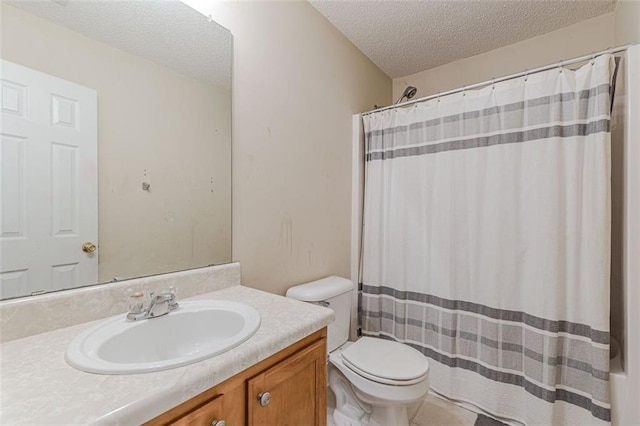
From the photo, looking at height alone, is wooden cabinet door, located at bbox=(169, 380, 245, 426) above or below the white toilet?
above

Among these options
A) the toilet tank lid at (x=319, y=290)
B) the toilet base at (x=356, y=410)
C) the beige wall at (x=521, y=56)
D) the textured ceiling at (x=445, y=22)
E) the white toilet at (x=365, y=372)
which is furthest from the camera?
the beige wall at (x=521, y=56)

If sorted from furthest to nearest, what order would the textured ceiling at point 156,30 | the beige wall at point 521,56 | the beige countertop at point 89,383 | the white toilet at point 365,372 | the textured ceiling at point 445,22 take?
the beige wall at point 521,56, the textured ceiling at point 445,22, the white toilet at point 365,372, the textured ceiling at point 156,30, the beige countertop at point 89,383

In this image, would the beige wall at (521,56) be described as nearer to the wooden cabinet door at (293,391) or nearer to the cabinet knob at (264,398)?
the wooden cabinet door at (293,391)

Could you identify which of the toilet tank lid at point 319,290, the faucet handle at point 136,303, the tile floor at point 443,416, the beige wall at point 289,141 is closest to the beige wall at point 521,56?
the beige wall at point 289,141

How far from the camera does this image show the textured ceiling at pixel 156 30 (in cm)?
91

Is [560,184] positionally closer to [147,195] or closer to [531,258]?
[531,258]

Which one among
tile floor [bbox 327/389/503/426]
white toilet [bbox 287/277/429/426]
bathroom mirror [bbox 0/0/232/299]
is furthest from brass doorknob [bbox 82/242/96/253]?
tile floor [bbox 327/389/503/426]

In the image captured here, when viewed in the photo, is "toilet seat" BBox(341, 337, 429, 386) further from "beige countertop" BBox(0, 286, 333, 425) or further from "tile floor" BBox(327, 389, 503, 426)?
"beige countertop" BBox(0, 286, 333, 425)

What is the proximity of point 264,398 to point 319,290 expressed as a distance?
0.84 meters

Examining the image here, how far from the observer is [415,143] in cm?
191

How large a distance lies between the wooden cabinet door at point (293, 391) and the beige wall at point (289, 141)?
592 millimetres

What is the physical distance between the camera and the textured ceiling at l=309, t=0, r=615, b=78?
1755 mm

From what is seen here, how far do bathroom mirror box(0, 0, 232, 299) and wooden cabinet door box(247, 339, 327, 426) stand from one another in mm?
589

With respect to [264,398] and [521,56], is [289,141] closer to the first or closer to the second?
[264,398]
